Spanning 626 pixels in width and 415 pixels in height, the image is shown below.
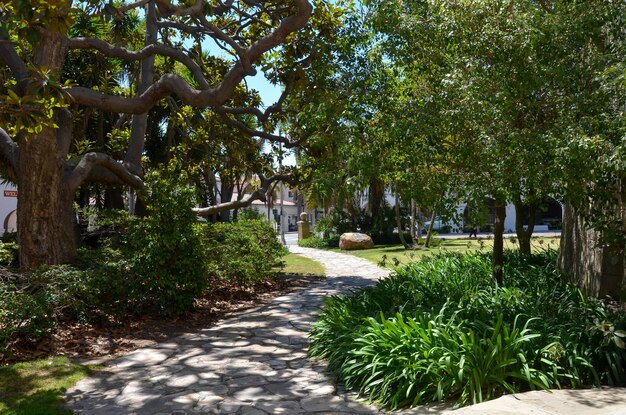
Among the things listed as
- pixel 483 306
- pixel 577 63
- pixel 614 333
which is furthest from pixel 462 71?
pixel 614 333

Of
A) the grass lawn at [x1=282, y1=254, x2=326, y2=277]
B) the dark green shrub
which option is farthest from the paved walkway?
the grass lawn at [x1=282, y1=254, x2=326, y2=277]

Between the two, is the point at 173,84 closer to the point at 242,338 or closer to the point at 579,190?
the point at 242,338

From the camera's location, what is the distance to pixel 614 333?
17.1 feet

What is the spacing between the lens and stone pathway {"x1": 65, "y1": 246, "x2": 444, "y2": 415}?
5.14 meters

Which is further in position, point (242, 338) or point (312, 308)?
point (312, 308)

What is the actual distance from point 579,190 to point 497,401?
287 centimetres

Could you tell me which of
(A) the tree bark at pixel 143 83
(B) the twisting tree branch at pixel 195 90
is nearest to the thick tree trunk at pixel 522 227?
(B) the twisting tree branch at pixel 195 90

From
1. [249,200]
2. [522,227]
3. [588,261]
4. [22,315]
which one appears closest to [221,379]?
[22,315]

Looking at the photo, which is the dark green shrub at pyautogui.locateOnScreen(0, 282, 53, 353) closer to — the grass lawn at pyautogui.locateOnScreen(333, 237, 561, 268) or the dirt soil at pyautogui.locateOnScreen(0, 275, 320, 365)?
the dirt soil at pyautogui.locateOnScreen(0, 275, 320, 365)

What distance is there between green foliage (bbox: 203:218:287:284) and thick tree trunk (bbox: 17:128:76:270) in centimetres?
274

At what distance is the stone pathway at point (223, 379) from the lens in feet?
16.9

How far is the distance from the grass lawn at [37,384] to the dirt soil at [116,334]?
311 millimetres

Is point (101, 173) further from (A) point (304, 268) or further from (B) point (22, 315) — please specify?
(A) point (304, 268)

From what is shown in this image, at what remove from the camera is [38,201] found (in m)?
9.21
